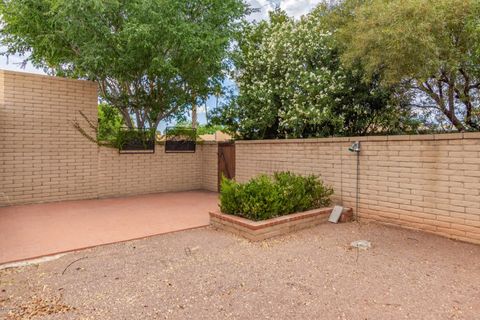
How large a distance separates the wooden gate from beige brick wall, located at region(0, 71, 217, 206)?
1.73 meters

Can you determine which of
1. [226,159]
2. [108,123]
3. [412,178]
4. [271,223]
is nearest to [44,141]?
[108,123]

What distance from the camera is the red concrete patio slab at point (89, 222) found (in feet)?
13.7

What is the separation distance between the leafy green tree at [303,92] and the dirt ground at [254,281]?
3.55 m

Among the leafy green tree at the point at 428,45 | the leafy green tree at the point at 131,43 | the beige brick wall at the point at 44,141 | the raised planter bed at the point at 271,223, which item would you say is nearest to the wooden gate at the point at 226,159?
the leafy green tree at the point at 131,43

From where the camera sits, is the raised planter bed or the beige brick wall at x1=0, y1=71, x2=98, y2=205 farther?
the beige brick wall at x1=0, y1=71, x2=98, y2=205

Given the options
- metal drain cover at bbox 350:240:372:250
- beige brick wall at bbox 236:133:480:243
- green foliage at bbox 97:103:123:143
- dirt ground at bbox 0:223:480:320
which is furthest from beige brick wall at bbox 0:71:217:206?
metal drain cover at bbox 350:240:372:250

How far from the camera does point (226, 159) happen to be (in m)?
9.06

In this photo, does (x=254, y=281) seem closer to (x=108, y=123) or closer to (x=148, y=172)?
(x=148, y=172)

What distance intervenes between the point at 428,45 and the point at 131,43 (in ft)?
17.8

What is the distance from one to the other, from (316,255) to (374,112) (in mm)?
4708

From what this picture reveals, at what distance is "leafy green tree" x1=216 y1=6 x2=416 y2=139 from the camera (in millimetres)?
7027

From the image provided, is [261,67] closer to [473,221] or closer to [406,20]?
[406,20]

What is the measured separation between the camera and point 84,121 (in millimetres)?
7820

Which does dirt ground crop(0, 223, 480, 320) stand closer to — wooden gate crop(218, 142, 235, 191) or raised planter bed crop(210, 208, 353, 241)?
raised planter bed crop(210, 208, 353, 241)
